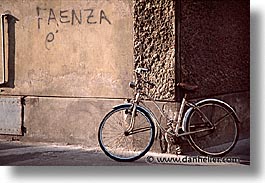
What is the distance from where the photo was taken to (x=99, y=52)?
5398 mm

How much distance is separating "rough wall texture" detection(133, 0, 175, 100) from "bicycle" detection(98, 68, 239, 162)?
126 millimetres

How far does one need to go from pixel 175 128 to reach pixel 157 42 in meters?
0.78

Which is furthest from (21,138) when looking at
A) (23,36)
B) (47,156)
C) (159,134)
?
(159,134)

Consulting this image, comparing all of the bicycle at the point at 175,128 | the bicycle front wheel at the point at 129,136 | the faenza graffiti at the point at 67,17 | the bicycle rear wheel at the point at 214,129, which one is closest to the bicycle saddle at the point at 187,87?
the bicycle at the point at 175,128

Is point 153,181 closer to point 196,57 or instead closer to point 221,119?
point 221,119

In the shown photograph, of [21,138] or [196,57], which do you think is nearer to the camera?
[196,57]

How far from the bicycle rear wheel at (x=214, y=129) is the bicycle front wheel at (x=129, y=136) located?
38cm

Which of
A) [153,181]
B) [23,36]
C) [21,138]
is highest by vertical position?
[23,36]

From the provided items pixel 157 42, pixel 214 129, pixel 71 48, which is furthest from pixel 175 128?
pixel 71 48

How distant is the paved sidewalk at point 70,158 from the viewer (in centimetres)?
525

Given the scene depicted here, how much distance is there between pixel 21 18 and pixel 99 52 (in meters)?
0.82

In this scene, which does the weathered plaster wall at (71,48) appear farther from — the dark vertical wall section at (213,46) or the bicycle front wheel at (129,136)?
the dark vertical wall section at (213,46)

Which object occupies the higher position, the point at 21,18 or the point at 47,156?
the point at 21,18

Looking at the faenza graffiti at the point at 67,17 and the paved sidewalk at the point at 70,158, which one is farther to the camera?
the faenza graffiti at the point at 67,17
